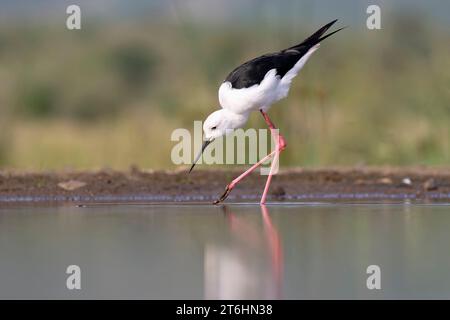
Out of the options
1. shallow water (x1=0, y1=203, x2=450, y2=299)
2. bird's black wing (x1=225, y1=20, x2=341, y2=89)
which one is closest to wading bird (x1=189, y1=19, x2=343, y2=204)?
bird's black wing (x1=225, y1=20, x2=341, y2=89)

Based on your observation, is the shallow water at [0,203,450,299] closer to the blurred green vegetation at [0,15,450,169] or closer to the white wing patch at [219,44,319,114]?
the white wing patch at [219,44,319,114]

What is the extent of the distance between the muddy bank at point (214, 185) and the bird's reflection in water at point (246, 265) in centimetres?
225

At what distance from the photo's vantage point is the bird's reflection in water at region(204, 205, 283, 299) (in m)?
5.84

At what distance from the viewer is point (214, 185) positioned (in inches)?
432

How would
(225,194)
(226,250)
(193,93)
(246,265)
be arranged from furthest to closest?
(193,93)
(225,194)
(226,250)
(246,265)

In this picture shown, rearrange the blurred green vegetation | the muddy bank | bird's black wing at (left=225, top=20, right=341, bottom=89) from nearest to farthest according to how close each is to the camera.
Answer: bird's black wing at (left=225, top=20, right=341, bottom=89) < the muddy bank < the blurred green vegetation

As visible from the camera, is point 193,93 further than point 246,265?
Yes

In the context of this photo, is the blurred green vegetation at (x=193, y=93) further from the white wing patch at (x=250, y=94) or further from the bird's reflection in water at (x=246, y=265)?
the bird's reflection in water at (x=246, y=265)

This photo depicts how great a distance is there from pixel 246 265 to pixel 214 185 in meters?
4.44

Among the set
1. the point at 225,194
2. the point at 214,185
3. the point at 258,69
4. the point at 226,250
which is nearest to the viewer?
the point at 226,250

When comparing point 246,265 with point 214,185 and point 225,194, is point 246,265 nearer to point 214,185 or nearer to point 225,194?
point 225,194

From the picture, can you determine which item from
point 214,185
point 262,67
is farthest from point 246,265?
point 214,185

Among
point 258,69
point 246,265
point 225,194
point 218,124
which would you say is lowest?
point 246,265
